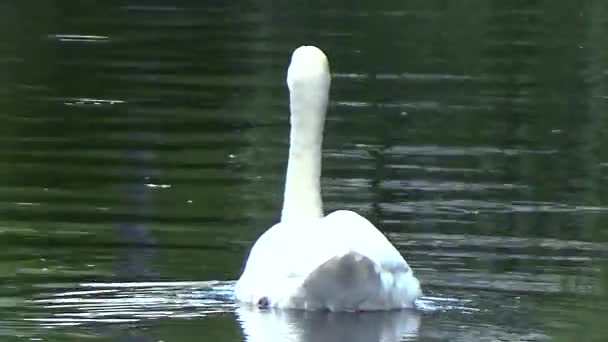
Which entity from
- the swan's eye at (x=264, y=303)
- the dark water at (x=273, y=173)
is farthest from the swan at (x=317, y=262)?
the dark water at (x=273, y=173)

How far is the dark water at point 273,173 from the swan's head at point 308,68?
1.21 metres

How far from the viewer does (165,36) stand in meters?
29.3

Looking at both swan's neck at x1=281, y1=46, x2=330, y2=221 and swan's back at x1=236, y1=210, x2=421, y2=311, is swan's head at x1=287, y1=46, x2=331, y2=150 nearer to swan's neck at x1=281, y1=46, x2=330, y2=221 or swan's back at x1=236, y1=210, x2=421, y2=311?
swan's neck at x1=281, y1=46, x2=330, y2=221

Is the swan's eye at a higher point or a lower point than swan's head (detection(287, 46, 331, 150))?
lower

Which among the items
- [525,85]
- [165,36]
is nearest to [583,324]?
[525,85]

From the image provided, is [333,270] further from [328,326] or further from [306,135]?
[306,135]

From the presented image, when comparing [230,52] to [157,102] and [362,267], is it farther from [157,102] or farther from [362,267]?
[362,267]

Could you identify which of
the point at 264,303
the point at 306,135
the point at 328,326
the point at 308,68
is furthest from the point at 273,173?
the point at 328,326

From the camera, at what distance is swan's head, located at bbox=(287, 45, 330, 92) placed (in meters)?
11.4

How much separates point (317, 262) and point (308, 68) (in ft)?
5.51

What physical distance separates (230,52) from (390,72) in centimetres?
289

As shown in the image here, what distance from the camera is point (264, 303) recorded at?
35.2ft

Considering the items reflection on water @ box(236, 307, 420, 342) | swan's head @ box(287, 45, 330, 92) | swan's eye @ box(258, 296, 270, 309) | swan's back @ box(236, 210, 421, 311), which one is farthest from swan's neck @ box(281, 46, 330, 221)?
reflection on water @ box(236, 307, 420, 342)

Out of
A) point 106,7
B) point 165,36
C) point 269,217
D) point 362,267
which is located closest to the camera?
point 362,267
